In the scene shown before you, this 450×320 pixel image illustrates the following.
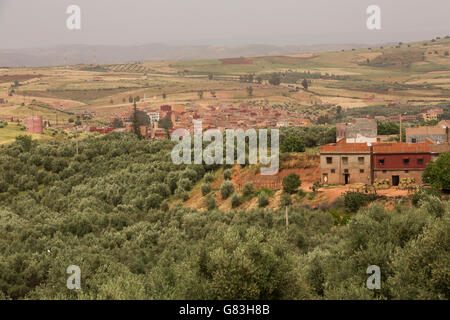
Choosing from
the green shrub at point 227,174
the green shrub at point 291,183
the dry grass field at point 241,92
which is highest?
the dry grass field at point 241,92

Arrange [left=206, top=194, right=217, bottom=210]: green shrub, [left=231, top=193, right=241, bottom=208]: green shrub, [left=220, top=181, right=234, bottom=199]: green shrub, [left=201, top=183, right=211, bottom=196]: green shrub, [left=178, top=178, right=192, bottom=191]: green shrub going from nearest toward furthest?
[left=231, top=193, right=241, bottom=208]: green shrub, [left=206, top=194, right=217, bottom=210]: green shrub, [left=220, top=181, right=234, bottom=199]: green shrub, [left=201, top=183, right=211, bottom=196]: green shrub, [left=178, top=178, right=192, bottom=191]: green shrub

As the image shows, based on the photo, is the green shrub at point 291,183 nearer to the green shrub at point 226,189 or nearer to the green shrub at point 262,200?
the green shrub at point 262,200

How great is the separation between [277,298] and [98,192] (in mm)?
35728

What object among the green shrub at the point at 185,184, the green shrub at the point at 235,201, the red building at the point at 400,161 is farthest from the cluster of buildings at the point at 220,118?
the red building at the point at 400,161

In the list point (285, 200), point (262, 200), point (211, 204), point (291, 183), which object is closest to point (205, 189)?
point (211, 204)

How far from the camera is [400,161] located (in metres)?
37.1

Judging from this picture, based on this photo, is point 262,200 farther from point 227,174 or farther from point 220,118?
point 220,118

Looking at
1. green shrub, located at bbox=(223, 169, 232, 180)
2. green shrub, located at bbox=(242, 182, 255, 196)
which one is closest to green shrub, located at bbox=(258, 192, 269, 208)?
green shrub, located at bbox=(242, 182, 255, 196)

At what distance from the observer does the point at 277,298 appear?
15750 mm

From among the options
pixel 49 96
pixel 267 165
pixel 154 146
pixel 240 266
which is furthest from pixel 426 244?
pixel 49 96

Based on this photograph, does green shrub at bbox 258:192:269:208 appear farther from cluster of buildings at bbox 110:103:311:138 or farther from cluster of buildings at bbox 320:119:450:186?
cluster of buildings at bbox 110:103:311:138

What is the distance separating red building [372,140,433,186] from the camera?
36.9m

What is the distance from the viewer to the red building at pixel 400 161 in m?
36.9

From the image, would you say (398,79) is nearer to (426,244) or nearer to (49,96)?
(49,96)
